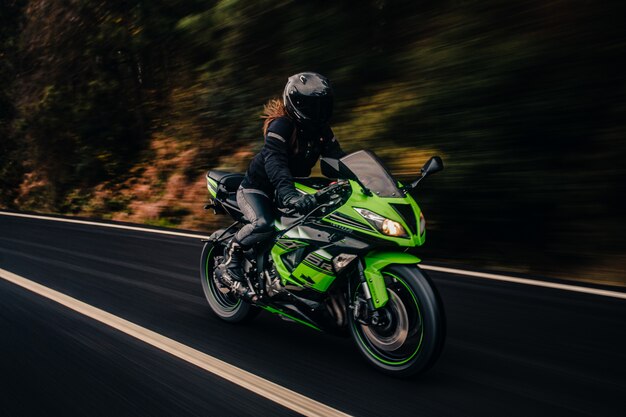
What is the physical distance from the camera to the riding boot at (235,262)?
189 inches

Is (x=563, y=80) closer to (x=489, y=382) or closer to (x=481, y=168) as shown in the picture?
(x=481, y=168)

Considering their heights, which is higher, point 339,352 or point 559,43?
point 559,43

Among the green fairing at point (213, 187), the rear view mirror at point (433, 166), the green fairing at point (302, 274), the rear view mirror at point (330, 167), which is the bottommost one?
the green fairing at point (302, 274)

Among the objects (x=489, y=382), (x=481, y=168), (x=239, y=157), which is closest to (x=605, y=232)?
(x=481, y=168)

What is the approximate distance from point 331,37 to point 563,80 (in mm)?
4190

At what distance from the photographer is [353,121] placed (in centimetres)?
952

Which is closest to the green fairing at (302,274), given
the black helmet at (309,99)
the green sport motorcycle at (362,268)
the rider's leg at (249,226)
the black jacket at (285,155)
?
the green sport motorcycle at (362,268)

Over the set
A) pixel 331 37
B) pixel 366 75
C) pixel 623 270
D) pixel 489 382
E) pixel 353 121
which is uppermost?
pixel 331 37

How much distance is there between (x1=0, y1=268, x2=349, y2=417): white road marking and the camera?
3471 mm

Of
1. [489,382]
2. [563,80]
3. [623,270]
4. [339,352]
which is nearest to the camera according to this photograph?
[489,382]

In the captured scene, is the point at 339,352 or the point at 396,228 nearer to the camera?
the point at 396,228

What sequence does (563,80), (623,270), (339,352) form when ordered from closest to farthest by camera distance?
(339,352) < (623,270) < (563,80)

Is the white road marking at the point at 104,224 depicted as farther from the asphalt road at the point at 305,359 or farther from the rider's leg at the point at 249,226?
the rider's leg at the point at 249,226

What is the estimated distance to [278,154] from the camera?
433 centimetres
